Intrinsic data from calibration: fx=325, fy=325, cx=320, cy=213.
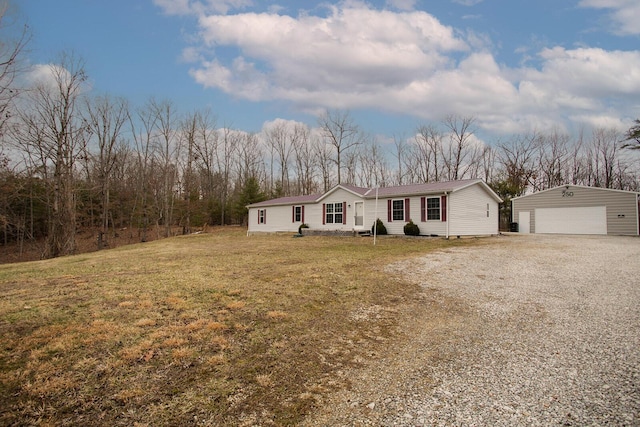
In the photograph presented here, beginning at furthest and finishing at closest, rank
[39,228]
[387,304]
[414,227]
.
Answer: [39,228]
[414,227]
[387,304]

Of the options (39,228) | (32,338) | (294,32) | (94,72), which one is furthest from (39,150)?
(32,338)

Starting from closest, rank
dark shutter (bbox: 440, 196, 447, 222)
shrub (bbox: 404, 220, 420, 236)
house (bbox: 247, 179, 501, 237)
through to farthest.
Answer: dark shutter (bbox: 440, 196, 447, 222), house (bbox: 247, 179, 501, 237), shrub (bbox: 404, 220, 420, 236)

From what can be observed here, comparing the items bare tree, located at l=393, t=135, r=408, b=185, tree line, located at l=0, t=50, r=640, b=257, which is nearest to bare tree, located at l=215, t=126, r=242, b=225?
tree line, located at l=0, t=50, r=640, b=257

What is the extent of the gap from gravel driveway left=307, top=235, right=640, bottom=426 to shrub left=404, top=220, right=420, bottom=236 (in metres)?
9.56

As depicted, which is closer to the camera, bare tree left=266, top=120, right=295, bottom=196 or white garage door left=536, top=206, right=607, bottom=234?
white garage door left=536, top=206, right=607, bottom=234

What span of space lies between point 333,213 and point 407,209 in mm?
5279

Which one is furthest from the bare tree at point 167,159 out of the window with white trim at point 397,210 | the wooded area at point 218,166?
the window with white trim at point 397,210

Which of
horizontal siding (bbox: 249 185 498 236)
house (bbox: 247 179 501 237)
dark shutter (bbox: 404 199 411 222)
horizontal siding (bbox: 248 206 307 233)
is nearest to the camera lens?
house (bbox: 247 179 501 237)

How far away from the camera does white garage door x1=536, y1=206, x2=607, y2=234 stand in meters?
20.0

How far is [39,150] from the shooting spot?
18781 millimetres

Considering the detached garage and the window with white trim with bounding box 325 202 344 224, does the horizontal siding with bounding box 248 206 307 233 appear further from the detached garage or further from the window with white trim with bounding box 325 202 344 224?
the detached garage

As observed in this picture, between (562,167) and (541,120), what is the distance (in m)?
5.25

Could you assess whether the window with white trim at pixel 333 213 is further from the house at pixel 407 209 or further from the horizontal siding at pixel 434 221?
the horizontal siding at pixel 434 221

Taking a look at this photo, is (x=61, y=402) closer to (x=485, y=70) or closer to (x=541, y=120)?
(x=485, y=70)
